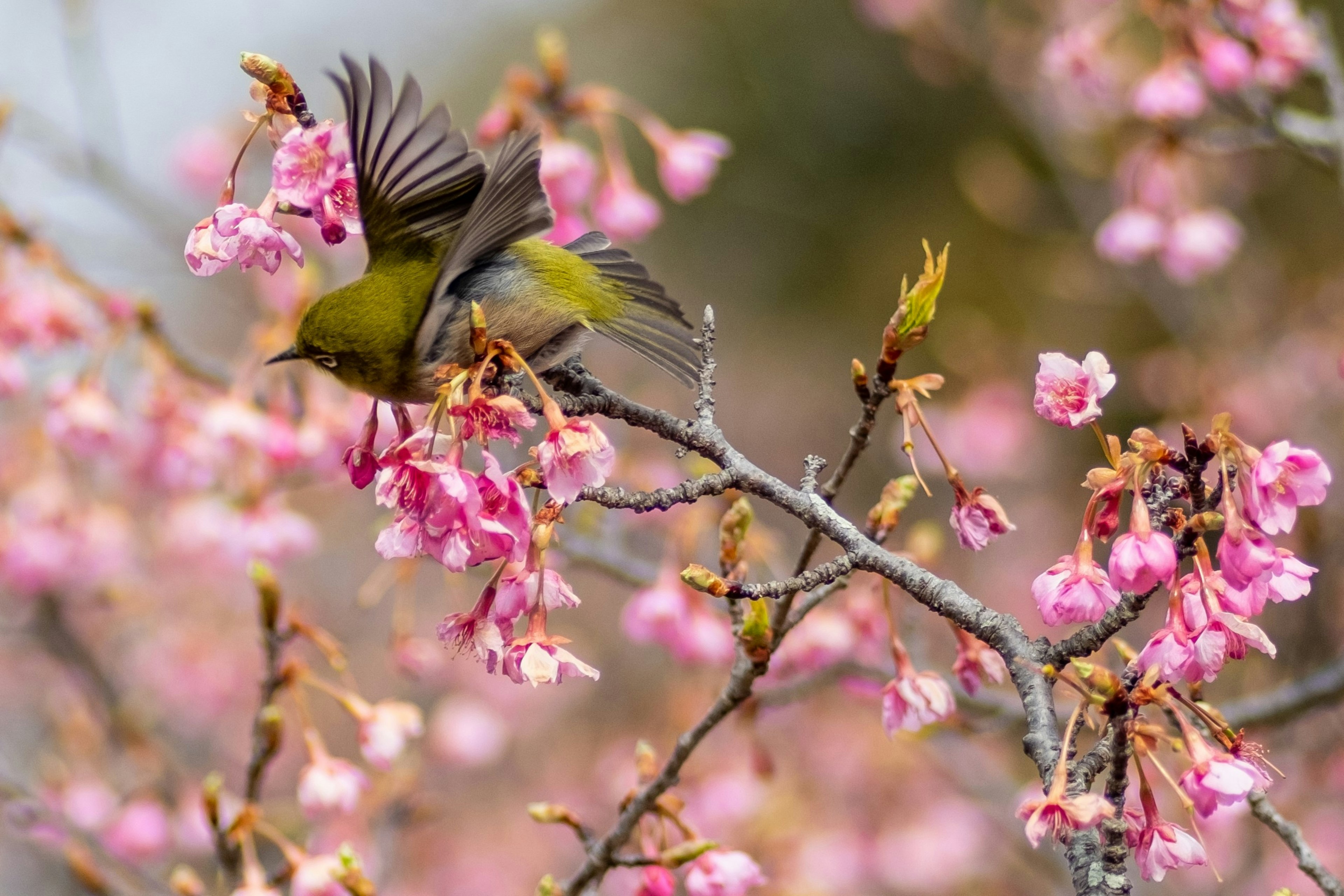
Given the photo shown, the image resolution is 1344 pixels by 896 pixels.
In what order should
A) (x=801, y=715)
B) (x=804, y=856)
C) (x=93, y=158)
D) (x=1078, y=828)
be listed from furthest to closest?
(x=801, y=715), (x=804, y=856), (x=93, y=158), (x=1078, y=828)

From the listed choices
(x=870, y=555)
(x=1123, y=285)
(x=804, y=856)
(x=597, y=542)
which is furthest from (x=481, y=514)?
(x=1123, y=285)

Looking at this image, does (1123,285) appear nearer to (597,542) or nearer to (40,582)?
(597,542)

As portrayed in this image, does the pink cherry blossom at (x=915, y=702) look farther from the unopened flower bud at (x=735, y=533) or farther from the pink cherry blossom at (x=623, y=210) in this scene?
the pink cherry blossom at (x=623, y=210)

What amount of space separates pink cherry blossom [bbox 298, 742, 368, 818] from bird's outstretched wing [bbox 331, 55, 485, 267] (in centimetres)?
102

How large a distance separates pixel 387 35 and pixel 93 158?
934 cm

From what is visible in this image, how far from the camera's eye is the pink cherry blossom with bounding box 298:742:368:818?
206cm

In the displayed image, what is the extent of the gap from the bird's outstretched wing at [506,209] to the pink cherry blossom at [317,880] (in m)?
1.07

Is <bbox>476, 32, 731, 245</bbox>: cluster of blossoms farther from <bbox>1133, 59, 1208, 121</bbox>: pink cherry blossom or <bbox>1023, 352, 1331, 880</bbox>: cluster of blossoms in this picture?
<bbox>1023, 352, 1331, 880</bbox>: cluster of blossoms

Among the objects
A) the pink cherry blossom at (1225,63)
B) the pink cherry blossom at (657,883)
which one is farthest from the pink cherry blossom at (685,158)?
the pink cherry blossom at (657,883)

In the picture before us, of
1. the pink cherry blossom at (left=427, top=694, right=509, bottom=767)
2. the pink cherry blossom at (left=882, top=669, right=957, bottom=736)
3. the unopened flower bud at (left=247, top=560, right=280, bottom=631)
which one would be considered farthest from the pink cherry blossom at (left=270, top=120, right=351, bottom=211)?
the pink cherry blossom at (left=427, top=694, right=509, bottom=767)

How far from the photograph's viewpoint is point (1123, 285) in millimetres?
5527

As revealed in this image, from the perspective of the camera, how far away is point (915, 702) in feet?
5.38

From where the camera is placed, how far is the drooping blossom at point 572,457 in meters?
1.23

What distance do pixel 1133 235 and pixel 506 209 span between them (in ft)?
7.17
